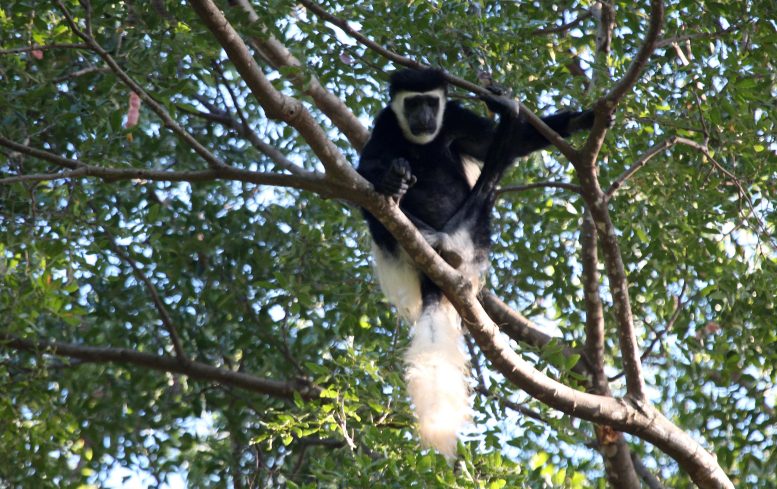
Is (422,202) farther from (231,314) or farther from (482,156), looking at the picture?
(231,314)

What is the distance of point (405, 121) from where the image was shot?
3.75 metres

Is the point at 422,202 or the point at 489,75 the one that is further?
the point at 422,202

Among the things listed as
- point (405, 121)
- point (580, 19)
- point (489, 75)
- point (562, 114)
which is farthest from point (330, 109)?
point (580, 19)

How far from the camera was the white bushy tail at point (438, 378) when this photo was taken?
291cm

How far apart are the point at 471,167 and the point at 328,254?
696 millimetres

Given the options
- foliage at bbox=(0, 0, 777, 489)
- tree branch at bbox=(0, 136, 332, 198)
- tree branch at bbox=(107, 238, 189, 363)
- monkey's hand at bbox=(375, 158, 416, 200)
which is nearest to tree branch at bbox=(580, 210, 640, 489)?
foliage at bbox=(0, 0, 777, 489)

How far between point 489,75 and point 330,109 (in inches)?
26.0

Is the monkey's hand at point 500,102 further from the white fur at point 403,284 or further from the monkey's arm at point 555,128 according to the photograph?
the white fur at point 403,284

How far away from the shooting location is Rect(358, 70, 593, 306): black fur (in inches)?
132

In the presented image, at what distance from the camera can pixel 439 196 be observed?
3.77 m

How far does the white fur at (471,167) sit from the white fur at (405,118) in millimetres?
244

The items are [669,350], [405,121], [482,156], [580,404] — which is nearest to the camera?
[580,404]

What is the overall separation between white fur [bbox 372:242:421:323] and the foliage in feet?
0.54

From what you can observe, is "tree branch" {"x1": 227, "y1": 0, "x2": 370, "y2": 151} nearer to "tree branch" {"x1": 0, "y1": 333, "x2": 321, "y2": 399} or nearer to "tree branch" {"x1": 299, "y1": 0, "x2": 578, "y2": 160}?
"tree branch" {"x1": 299, "y1": 0, "x2": 578, "y2": 160}
